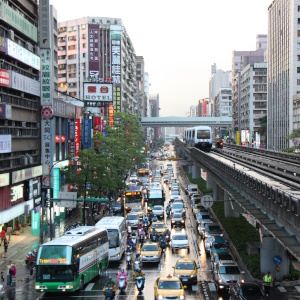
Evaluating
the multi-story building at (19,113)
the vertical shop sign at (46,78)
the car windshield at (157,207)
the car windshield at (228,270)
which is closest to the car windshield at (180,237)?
the car windshield at (228,270)

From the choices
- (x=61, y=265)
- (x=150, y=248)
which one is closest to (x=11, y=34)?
(x=150, y=248)

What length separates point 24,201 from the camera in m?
46.2

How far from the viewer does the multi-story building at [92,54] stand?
13088cm

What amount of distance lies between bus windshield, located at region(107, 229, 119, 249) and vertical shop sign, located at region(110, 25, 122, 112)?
93.8 meters

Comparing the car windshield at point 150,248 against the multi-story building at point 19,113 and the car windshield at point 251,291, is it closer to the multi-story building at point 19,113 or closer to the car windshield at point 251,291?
the multi-story building at point 19,113

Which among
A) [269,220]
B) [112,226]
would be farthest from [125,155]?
[269,220]

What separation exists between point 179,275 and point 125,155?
38367 millimetres

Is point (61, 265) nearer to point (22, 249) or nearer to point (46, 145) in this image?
point (22, 249)

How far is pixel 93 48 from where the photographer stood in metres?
131

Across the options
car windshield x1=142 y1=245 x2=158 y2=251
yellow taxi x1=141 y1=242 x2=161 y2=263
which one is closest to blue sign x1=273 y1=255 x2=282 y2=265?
yellow taxi x1=141 y1=242 x2=161 y2=263

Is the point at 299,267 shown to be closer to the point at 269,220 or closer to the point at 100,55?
the point at 269,220

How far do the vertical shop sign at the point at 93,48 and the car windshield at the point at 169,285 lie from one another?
351 feet

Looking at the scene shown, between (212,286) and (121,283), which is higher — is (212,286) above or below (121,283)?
below

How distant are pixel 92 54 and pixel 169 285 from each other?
110 metres
